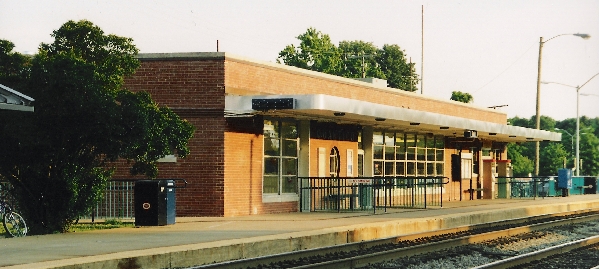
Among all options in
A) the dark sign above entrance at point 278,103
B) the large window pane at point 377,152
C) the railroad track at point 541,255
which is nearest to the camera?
the railroad track at point 541,255

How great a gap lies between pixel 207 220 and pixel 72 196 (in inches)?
201

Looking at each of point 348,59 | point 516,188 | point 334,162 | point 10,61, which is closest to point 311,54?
point 348,59

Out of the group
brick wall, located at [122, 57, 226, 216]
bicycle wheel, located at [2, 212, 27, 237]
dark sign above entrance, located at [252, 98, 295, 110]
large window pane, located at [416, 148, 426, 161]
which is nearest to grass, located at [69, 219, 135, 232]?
bicycle wheel, located at [2, 212, 27, 237]

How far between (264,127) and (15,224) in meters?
10.2

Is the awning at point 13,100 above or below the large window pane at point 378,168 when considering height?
above

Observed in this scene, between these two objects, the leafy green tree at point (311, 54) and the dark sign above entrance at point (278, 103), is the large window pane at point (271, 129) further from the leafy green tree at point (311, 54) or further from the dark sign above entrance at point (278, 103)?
the leafy green tree at point (311, 54)

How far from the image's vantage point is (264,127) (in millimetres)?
27375

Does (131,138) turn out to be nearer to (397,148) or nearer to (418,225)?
(418,225)

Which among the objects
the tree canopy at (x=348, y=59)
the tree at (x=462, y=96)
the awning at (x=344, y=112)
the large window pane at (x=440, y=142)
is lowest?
the large window pane at (x=440, y=142)

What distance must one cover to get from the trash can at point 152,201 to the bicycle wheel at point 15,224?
3093 mm

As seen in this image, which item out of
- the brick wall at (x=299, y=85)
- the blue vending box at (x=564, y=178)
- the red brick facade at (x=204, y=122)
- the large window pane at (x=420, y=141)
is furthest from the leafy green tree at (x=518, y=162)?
the red brick facade at (x=204, y=122)

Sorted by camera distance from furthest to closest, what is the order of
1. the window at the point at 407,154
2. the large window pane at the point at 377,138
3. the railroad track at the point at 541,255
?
the window at the point at 407,154
the large window pane at the point at 377,138
the railroad track at the point at 541,255

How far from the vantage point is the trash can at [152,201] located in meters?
20.9

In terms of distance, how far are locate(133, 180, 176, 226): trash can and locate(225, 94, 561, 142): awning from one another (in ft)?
13.8
